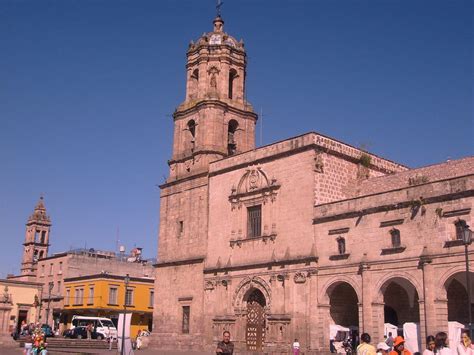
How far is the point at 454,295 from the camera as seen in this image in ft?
91.1

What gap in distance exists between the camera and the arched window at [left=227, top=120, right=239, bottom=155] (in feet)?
131

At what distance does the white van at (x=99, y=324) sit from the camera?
4878 centimetres

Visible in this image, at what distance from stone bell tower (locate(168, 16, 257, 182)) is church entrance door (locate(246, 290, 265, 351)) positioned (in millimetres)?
9099

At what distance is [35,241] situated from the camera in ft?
226

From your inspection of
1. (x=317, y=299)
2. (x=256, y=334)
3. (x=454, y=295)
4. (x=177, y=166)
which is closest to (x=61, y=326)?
(x=177, y=166)

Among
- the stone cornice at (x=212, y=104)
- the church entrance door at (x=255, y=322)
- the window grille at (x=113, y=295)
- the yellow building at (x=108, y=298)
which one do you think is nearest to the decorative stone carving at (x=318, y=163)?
the church entrance door at (x=255, y=322)

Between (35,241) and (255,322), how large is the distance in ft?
141

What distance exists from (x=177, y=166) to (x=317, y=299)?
48.2ft

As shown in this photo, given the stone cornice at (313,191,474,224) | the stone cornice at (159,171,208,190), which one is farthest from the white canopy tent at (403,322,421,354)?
the stone cornice at (159,171,208,190)

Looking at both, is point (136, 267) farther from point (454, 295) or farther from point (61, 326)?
point (454, 295)

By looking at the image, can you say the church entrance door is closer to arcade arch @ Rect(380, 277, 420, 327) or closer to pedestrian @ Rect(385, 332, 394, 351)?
arcade arch @ Rect(380, 277, 420, 327)

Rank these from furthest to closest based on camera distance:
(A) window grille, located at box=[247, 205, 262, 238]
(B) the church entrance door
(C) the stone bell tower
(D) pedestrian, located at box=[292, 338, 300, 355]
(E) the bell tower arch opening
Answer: (E) the bell tower arch opening → (C) the stone bell tower → (A) window grille, located at box=[247, 205, 262, 238] → (B) the church entrance door → (D) pedestrian, located at box=[292, 338, 300, 355]

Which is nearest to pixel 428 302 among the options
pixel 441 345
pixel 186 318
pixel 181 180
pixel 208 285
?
pixel 208 285

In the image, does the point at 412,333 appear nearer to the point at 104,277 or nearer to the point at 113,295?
the point at 104,277
